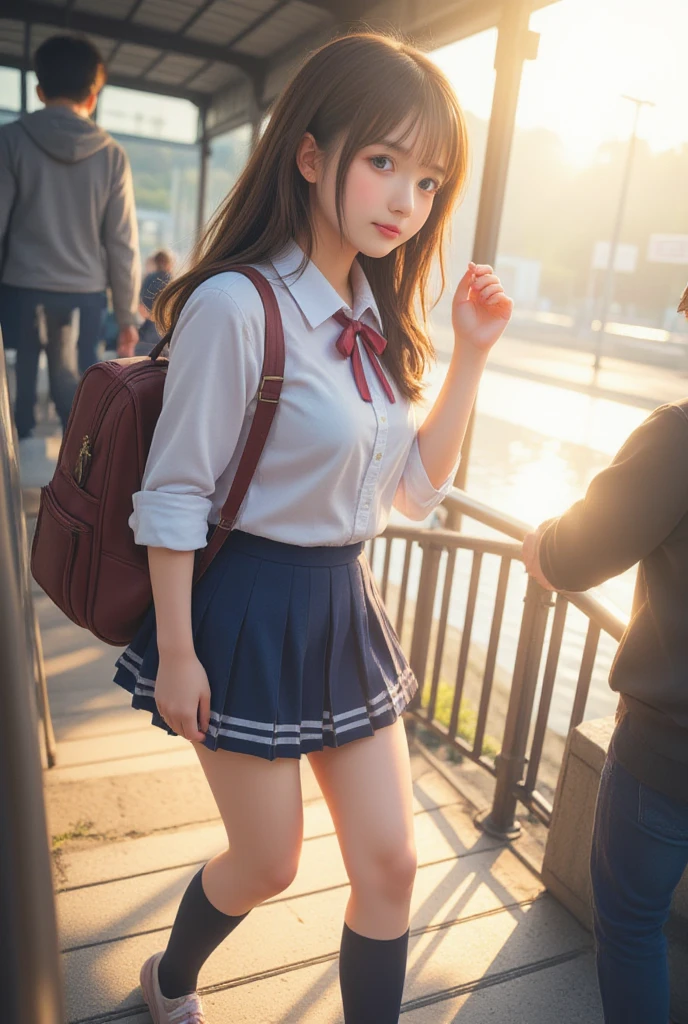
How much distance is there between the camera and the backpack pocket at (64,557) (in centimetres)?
120

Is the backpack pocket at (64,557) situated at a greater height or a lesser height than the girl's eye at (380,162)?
lesser

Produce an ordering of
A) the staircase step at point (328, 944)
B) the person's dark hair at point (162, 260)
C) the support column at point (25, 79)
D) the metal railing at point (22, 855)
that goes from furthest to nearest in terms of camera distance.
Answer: the person's dark hair at point (162, 260) → the support column at point (25, 79) → the staircase step at point (328, 944) → the metal railing at point (22, 855)

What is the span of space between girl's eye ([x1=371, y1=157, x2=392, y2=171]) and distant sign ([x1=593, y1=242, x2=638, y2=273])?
5.38ft

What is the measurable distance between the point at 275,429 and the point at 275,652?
307 mm

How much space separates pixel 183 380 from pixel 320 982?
1.27m

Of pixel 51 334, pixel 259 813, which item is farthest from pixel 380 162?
pixel 51 334

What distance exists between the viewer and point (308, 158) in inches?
48.1

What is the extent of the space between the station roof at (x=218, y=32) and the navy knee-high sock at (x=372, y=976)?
119 inches

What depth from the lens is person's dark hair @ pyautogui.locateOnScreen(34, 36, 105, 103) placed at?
10.1ft

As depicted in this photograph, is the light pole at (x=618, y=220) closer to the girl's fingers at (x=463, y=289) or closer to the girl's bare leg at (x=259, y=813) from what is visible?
the girl's fingers at (x=463, y=289)

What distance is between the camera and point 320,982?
171 centimetres

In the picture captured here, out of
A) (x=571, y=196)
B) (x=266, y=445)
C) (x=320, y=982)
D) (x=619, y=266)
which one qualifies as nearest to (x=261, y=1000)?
(x=320, y=982)

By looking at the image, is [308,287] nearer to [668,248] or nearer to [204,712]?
[204,712]

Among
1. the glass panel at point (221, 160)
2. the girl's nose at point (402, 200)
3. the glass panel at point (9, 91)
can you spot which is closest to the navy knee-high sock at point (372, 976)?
the girl's nose at point (402, 200)
